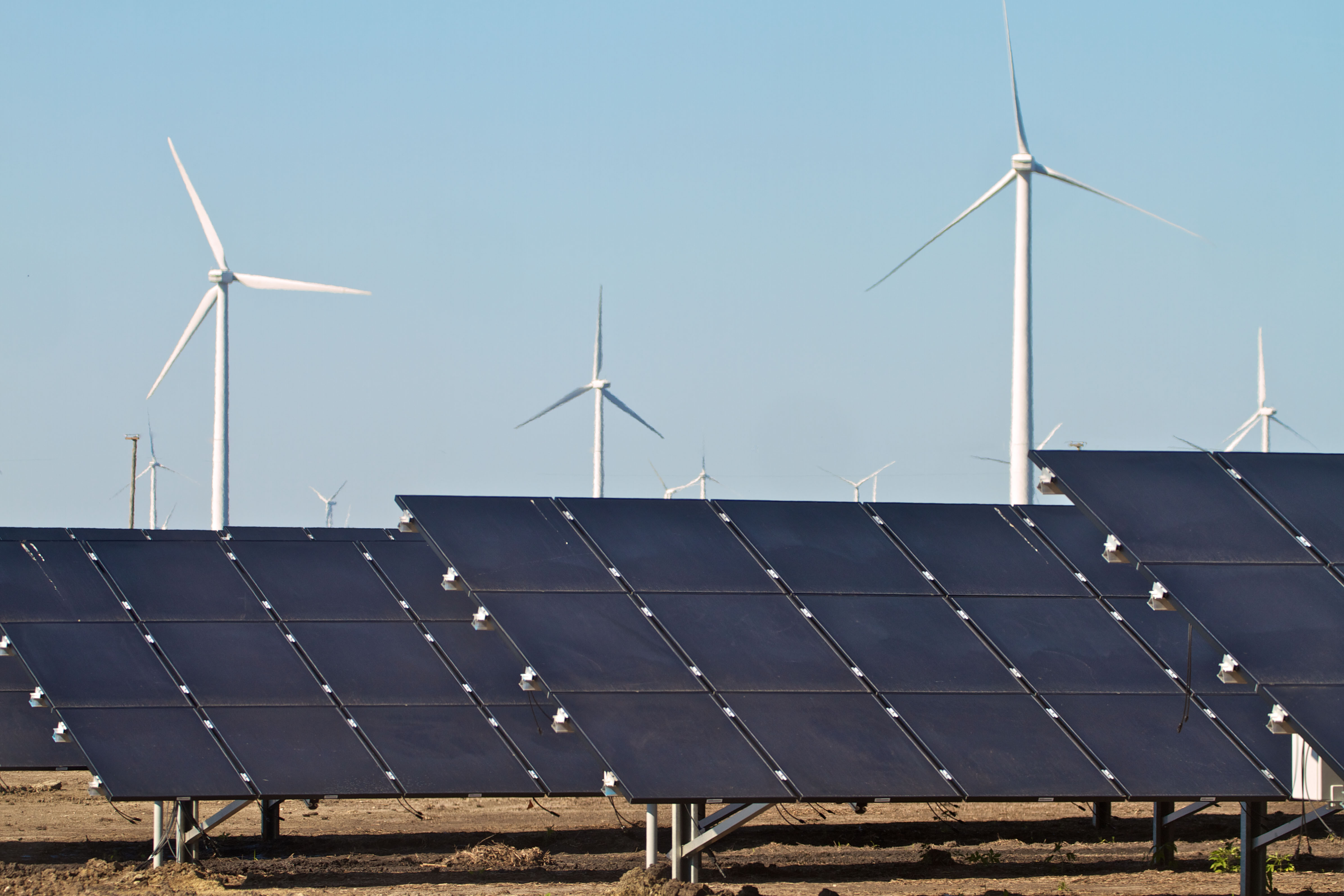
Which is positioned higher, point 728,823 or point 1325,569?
point 1325,569

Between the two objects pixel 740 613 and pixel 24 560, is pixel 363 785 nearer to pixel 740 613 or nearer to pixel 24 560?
pixel 740 613

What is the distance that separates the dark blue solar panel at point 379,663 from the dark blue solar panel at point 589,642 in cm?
521

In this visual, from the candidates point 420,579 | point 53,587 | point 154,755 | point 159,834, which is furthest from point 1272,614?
point 53,587

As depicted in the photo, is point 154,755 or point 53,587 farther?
point 53,587

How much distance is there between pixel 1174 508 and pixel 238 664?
12.8m

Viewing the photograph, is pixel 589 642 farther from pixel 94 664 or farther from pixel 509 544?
pixel 94 664

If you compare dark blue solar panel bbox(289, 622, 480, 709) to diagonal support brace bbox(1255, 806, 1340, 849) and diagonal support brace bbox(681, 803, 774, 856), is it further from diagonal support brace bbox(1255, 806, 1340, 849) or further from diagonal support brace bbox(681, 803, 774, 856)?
diagonal support brace bbox(1255, 806, 1340, 849)

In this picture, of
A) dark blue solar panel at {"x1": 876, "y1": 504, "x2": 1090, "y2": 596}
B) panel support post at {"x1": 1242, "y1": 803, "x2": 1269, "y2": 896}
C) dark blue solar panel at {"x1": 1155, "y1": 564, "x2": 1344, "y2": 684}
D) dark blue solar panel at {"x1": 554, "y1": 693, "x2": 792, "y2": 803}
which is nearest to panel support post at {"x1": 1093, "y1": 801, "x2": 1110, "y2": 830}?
dark blue solar panel at {"x1": 876, "y1": 504, "x2": 1090, "y2": 596}

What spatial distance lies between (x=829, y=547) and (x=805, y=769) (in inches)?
130

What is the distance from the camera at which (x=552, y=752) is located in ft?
67.0

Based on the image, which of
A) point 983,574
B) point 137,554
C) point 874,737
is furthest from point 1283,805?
point 137,554

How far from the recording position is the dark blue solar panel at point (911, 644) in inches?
611

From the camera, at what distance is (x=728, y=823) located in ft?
49.6

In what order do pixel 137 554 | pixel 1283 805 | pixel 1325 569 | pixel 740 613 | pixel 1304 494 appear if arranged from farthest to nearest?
pixel 1283 805, pixel 137 554, pixel 740 613, pixel 1304 494, pixel 1325 569
